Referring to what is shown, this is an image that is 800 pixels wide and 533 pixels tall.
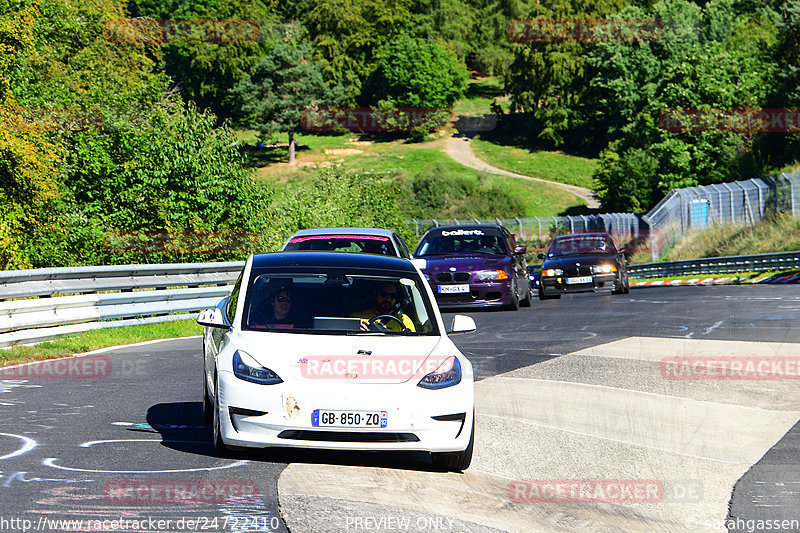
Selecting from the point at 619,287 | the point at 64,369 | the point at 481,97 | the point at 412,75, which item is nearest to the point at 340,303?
the point at 64,369

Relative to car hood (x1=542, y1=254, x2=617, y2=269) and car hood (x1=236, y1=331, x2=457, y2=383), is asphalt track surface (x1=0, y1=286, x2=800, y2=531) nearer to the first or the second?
car hood (x1=236, y1=331, x2=457, y2=383)

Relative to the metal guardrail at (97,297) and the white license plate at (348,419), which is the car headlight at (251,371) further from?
the metal guardrail at (97,297)

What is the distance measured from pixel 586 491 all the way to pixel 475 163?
97759 millimetres

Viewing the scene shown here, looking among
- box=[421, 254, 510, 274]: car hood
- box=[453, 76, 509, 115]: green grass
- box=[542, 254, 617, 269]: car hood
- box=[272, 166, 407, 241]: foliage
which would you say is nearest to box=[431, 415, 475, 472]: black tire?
box=[421, 254, 510, 274]: car hood

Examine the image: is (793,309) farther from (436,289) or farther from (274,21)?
(274,21)

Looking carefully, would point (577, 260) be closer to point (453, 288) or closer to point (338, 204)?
point (453, 288)

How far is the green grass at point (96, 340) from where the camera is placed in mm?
13586

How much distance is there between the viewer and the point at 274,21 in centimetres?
12725

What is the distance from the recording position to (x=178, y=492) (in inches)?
249

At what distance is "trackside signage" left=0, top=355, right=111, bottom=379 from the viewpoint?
1192 cm

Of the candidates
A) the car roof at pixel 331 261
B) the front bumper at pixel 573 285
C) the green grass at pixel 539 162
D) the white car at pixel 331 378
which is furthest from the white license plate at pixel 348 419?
the green grass at pixel 539 162

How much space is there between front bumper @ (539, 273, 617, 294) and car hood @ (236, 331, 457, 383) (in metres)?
18.7

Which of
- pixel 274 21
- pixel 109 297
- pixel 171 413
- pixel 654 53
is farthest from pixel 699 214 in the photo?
pixel 274 21

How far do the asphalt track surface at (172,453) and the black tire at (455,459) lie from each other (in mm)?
114
